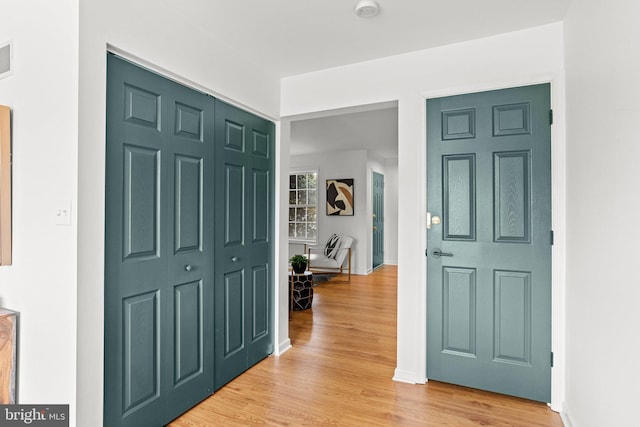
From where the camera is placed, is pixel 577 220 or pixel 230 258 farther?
pixel 230 258

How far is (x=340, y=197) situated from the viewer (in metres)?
7.02

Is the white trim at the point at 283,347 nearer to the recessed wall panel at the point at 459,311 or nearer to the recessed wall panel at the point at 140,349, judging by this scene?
the recessed wall panel at the point at 140,349

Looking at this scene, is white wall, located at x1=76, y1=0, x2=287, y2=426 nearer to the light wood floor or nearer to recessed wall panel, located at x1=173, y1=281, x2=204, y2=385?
recessed wall panel, located at x1=173, y1=281, x2=204, y2=385

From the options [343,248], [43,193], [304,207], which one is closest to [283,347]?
[43,193]

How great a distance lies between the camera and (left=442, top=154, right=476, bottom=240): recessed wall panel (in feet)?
7.95

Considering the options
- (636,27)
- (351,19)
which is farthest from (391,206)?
(636,27)

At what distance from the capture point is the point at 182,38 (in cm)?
209

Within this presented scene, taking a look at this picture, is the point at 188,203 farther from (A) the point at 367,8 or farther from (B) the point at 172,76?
(A) the point at 367,8

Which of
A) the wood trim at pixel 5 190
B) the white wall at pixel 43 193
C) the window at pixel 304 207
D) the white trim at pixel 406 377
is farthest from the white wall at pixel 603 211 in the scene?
the window at pixel 304 207

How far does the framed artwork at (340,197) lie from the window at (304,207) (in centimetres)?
34

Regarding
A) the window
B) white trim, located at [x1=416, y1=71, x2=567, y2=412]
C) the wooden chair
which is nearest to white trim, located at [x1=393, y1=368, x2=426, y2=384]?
white trim, located at [x1=416, y1=71, x2=567, y2=412]

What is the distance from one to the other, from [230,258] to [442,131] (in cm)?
180

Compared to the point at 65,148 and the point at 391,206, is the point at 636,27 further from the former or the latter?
the point at 391,206

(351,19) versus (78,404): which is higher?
(351,19)
